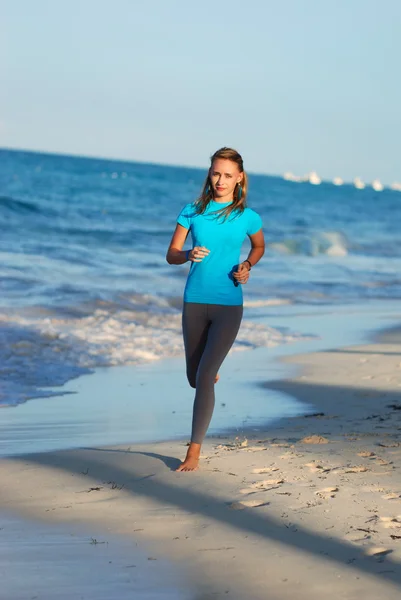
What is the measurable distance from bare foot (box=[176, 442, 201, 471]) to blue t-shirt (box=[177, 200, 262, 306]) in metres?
0.80

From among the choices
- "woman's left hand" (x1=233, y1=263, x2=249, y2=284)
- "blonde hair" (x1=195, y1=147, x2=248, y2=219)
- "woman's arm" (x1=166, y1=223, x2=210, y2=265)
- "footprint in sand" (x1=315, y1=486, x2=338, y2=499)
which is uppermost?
"blonde hair" (x1=195, y1=147, x2=248, y2=219)

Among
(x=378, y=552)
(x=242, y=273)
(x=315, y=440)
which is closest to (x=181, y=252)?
(x=242, y=273)

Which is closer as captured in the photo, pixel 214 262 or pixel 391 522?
pixel 391 522

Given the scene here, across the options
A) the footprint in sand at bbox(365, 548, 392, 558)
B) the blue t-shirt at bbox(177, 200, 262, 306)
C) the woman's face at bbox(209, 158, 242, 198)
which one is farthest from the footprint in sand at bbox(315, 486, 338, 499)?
the woman's face at bbox(209, 158, 242, 198)

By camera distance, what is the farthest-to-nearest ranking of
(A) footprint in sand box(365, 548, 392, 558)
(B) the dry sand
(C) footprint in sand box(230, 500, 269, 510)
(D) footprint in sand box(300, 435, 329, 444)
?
(D) footprint in sand box(300, 435, 329, 444)
(C) footprint in sand box(230, 500, 269, 510)
(A) footprint in sand box(365, 548, 392, 558)
(B) the dry sand

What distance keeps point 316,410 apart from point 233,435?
1.22m

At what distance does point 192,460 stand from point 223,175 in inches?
A: 60.4

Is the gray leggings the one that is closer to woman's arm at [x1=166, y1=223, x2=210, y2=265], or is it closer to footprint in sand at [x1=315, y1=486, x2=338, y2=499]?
woman's arm at [x1=166, y1=223, x2=210, y2=265]

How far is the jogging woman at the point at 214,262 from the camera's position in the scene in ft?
16.7

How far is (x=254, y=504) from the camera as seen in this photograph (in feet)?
14.8

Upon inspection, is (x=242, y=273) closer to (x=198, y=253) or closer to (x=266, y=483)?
(x=198, y=253)

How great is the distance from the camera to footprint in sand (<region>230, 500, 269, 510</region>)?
4.48 metres

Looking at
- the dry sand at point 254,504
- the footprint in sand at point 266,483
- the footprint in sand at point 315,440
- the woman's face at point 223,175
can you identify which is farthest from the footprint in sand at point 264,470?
the woman's face at point 223,175

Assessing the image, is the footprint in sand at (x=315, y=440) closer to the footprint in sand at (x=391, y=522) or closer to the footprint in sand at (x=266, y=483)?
the footprint in sand at (x=266, y=483)
